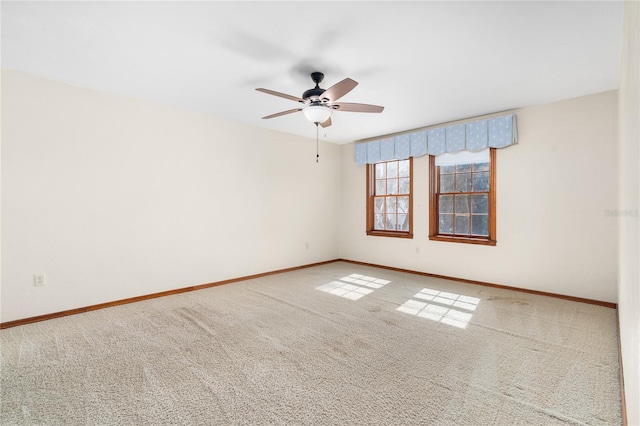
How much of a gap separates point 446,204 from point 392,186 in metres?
1.09

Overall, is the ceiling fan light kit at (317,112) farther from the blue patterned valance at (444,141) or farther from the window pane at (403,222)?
the window pane at (403,222)

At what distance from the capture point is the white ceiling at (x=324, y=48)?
2096mm

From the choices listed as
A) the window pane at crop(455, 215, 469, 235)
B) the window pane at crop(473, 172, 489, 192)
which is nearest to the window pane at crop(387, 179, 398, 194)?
the window pane at crop(455, 215, 469, 235)

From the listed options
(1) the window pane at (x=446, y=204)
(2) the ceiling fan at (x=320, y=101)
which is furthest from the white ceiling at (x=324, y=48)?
(1) the window pane at (x=446, y=204)

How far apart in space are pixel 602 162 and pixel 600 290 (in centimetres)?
150

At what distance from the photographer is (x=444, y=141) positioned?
4.74 meters

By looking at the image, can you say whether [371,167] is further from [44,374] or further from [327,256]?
[44,374]

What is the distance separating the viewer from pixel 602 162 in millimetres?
3533

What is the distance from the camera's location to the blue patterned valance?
4.16 meters

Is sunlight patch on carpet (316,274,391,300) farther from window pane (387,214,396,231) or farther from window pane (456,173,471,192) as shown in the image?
window pane (456,173,471,192)

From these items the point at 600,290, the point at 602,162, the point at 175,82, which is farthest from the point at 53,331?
the point at 602,162

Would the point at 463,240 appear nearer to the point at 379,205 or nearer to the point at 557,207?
the point at 557,207

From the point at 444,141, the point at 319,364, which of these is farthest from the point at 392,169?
the point at 319,364

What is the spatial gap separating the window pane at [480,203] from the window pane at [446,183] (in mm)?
400
